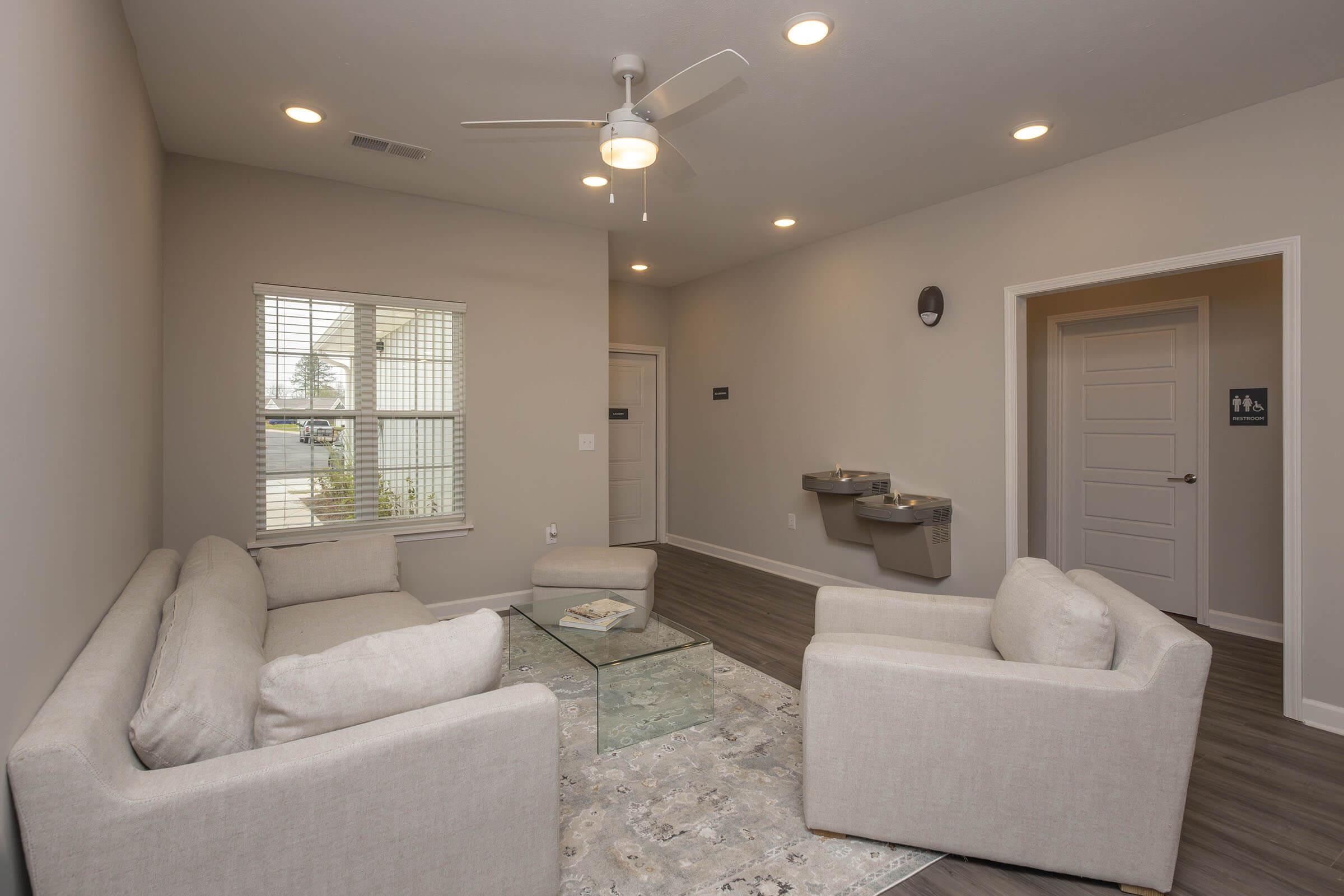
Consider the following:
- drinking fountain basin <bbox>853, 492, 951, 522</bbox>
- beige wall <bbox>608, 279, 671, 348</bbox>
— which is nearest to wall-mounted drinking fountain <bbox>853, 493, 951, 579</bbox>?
drinking fountain basin <bbox>853, 492, 951, 522</bbox>

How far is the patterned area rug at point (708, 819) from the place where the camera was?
1925mm

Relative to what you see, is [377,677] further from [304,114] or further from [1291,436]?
[1291,436]

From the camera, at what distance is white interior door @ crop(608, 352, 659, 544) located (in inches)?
272

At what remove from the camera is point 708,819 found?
2225 mm

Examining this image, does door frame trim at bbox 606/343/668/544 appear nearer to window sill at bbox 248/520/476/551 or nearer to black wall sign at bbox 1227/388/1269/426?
window sill at bbox 248/520/476/551

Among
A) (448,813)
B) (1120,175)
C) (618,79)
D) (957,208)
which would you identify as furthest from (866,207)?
A: (448,813)

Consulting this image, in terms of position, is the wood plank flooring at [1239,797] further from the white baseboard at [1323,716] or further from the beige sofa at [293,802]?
the beige sofa at [293,802]

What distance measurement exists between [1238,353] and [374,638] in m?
5.01

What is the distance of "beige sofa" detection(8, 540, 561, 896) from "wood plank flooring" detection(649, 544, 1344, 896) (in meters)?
1.13

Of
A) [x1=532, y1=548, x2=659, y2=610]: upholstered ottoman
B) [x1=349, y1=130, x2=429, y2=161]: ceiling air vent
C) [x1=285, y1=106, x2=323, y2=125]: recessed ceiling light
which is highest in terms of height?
[x1=349, y1=130, x2=429, y2=161]: ceiling air vent

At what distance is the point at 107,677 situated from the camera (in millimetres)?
1511

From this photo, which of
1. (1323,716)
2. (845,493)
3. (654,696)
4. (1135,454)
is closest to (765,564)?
(845,493)

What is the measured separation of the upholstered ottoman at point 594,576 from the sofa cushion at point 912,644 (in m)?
1.63

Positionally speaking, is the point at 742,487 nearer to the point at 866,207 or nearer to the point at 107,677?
the point at 866,207
